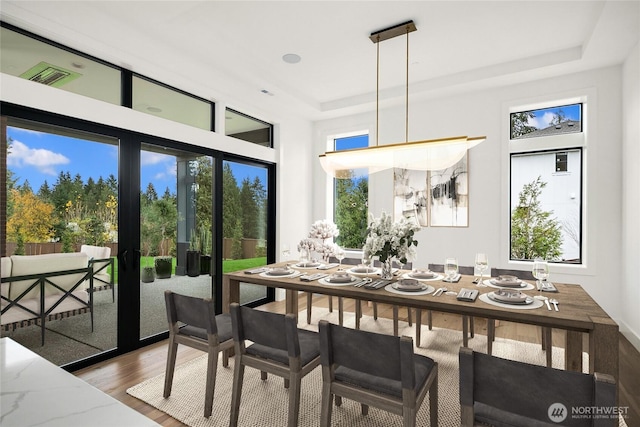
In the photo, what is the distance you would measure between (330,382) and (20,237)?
8.47ft

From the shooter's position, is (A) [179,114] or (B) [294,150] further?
(B) [294,150]

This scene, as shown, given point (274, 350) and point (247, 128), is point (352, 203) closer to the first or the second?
point (247, 128)

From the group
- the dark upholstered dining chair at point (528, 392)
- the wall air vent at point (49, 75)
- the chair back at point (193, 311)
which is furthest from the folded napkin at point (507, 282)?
the wall air vent at point (49, 75)

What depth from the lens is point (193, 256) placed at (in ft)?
13.1

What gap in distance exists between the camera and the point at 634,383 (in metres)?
2.61

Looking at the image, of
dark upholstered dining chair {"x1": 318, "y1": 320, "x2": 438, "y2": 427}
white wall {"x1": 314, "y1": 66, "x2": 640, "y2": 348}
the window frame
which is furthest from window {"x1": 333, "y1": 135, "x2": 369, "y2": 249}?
dark upholstered dining chair {"x1": 318, "y1": 320, "x2": 438, "y2": 427}

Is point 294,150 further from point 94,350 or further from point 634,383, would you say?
point 634,383

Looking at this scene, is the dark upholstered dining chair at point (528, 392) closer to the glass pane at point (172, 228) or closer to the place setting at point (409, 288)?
the place setting at point (409, 288)

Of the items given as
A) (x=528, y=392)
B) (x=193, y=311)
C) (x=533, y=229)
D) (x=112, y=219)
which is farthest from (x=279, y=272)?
(x=533, y=229)

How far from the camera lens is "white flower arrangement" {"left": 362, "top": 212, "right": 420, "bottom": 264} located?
254cm

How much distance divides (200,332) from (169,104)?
8.45ft

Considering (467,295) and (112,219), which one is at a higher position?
(112,219)

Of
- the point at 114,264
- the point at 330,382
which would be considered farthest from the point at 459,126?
the point at 114,264

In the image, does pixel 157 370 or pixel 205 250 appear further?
pixel 205 250
